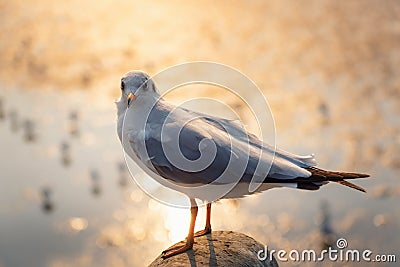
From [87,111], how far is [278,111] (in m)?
4.32

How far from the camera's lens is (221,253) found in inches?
247

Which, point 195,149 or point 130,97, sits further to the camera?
point 130,97

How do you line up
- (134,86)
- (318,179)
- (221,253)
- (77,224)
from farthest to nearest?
(77,224) → (221,253) → (134,86) → (318,179)

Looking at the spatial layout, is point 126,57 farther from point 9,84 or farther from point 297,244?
point 297,244

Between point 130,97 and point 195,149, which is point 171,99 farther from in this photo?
point 195,149

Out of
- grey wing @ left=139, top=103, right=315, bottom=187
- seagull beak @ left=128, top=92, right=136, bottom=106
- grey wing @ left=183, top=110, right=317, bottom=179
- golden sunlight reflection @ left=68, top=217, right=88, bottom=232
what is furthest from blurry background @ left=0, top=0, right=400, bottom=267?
seagull beak @ left=128, top=92, right=136, bottom=106

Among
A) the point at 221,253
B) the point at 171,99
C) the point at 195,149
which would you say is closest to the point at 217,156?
the point at 195,149

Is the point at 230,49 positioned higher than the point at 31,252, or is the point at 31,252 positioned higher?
the point at 230,49

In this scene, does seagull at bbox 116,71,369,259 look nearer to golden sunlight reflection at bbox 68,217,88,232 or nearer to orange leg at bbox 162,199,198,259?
orange leg at bbox 162,199,198,259

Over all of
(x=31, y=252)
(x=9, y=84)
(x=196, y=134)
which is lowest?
(x=196, y=134)

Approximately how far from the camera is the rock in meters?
6.13

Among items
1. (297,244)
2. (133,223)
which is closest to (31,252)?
(133,223)

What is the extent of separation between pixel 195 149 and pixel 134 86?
791mm

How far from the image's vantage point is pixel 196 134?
18.8 ft
